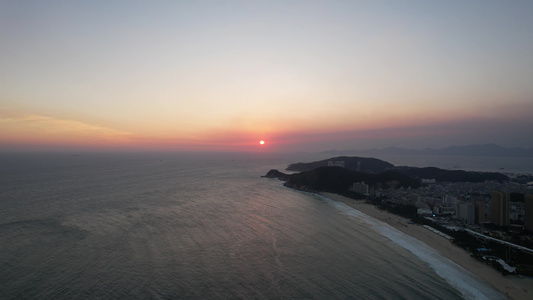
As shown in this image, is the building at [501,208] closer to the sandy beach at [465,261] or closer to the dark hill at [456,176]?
the sandy beach at [465,261]


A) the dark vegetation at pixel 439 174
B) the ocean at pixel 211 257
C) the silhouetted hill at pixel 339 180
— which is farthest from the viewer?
the dark vegetation at pixel 439 174

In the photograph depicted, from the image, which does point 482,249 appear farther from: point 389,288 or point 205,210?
point 205,210

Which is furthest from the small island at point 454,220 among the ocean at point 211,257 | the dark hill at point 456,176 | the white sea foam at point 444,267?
the dark hill at point 456,176

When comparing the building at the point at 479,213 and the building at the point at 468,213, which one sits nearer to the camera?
the building at the point at 468,213

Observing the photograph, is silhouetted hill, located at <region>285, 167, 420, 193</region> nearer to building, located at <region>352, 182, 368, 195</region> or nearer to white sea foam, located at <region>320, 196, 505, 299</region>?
building, located at <region>352, 182, 368, 195</region>

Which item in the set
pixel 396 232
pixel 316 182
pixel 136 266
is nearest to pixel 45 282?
pixel 136 266

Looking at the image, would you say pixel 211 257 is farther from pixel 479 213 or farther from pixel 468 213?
pixel 479 213
